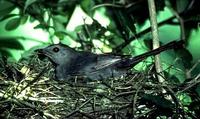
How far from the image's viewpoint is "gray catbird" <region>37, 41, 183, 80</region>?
3.39 metres

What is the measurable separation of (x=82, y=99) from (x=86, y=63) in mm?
729

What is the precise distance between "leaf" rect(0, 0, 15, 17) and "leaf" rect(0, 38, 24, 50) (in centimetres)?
34

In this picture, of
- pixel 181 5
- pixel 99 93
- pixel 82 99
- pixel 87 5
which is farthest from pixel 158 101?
pixel 181 5

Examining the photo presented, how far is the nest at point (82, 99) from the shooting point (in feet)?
8.84

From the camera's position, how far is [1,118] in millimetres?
2662

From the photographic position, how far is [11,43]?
4.56 metres

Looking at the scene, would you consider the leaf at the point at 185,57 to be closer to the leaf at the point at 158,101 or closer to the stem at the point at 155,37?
the stem at the point at 155,37

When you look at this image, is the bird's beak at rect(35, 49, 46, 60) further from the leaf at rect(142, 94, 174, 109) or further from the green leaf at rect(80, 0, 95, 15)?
the leaf at rect(142, 94, 174, 109)

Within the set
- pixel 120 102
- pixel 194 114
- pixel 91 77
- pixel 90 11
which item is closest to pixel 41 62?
pixel 91 77

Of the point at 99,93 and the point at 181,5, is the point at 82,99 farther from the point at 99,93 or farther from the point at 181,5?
the point at 181,5

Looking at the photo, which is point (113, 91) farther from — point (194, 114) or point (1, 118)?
point (1, 118)

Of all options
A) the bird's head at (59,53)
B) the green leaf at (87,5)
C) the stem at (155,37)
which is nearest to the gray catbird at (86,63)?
the bird's head at (59,53)

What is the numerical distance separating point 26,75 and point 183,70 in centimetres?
120

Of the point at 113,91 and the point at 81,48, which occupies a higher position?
the point at 81,48
